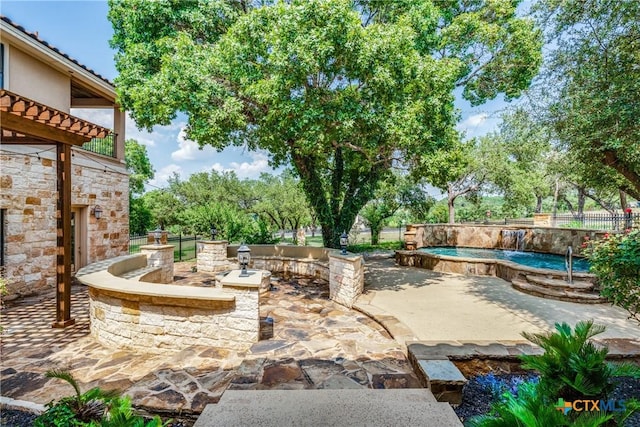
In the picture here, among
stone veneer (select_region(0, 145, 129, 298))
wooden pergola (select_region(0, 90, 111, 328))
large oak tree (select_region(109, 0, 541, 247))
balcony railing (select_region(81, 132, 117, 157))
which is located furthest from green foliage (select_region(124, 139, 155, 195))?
wooden pergola (select_region(0, 90, 111, 328))

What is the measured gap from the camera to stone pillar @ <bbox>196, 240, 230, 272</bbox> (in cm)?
988

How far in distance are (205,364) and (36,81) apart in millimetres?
8932

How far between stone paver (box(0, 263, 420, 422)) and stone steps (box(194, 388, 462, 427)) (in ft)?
1.42

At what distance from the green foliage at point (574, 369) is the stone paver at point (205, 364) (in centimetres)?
124

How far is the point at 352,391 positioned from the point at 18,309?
7428 millimetres

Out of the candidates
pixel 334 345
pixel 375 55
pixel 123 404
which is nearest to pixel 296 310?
pixel 334 345

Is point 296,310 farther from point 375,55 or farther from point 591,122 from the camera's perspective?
point 591,122

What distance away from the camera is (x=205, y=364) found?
12.0 feet

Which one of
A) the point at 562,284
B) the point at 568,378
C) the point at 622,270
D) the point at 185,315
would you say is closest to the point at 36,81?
the point at 185,315

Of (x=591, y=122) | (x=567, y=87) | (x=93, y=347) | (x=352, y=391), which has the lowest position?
(x=93, y=347)

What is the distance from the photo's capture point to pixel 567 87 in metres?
6.70

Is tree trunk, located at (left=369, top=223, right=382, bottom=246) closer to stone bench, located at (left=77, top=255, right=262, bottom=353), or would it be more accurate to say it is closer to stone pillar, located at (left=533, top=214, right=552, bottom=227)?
stone pillar, located at (left=533, top=214, right=552, bottom=227)

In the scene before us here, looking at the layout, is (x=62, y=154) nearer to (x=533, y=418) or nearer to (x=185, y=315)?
(x=185, y=315)

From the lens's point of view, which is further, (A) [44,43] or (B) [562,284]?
(A) [44,43]
